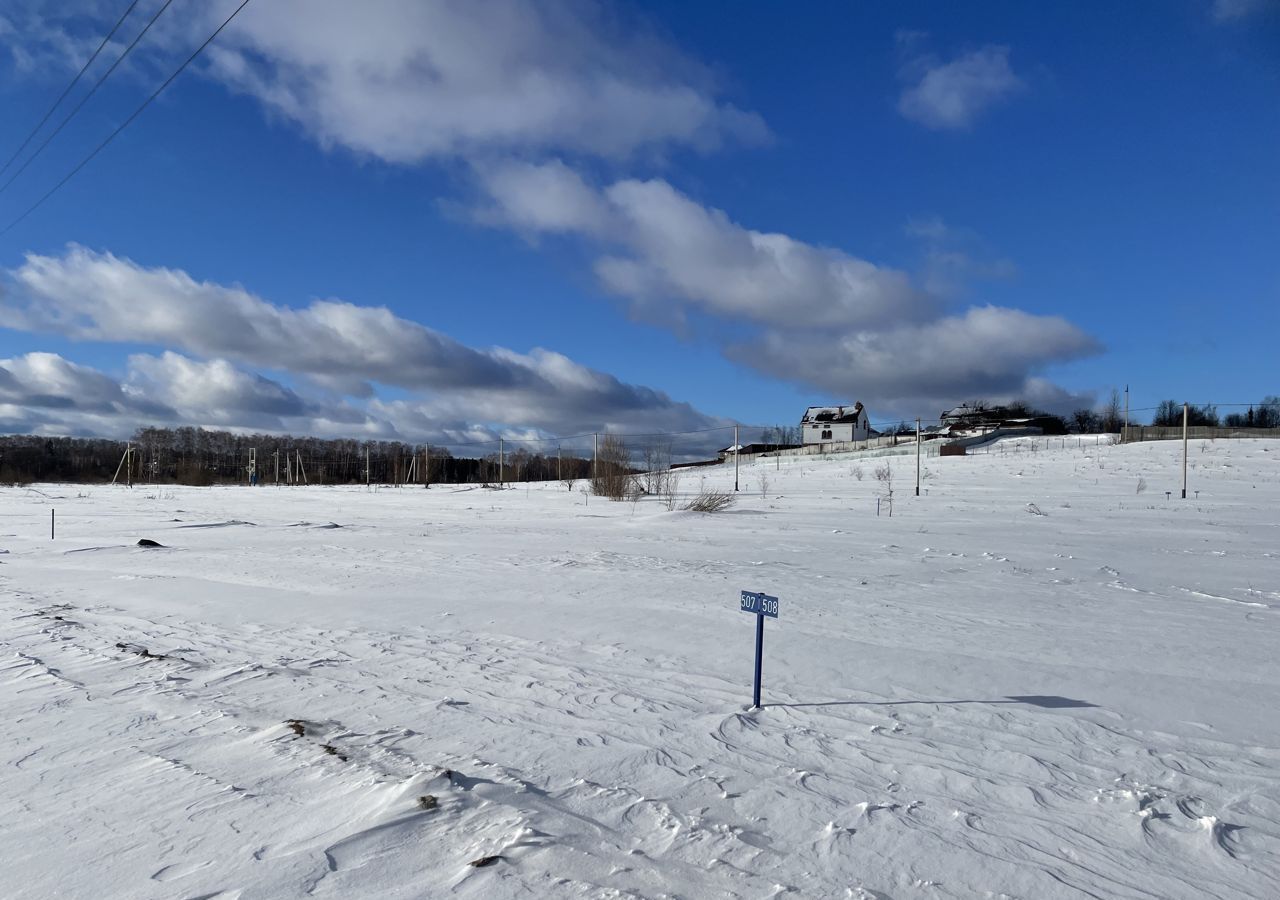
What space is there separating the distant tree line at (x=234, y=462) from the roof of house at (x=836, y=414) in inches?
1087

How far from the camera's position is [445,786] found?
3.92m

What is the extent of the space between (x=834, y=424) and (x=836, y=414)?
134 cm

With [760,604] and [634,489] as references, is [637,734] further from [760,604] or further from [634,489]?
[634,489]

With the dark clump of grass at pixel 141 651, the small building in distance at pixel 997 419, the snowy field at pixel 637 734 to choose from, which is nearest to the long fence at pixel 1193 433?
the small building in distance at pixel 997 419

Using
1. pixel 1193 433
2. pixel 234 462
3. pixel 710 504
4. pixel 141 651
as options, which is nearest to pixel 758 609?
pixel 141 651

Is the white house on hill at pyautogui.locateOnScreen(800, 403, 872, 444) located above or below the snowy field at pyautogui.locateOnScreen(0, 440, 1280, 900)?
above

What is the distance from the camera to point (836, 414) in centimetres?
8475

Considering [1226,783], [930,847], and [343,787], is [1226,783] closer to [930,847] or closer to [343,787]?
[930,847]

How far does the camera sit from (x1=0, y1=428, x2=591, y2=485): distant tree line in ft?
281

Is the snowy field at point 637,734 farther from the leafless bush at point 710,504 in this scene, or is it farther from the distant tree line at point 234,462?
the distant tree line at point 234,462

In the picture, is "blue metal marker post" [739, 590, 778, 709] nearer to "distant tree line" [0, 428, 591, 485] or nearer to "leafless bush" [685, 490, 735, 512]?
"leafless bush" [685, 490, 735, 512]

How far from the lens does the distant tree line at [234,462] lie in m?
85.7

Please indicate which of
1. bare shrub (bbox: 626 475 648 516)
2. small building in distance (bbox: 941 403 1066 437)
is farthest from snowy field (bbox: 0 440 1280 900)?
small building in distance (bbox: 941 403 1066 437)

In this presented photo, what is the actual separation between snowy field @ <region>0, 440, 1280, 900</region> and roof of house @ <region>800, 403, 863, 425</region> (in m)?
72.5
